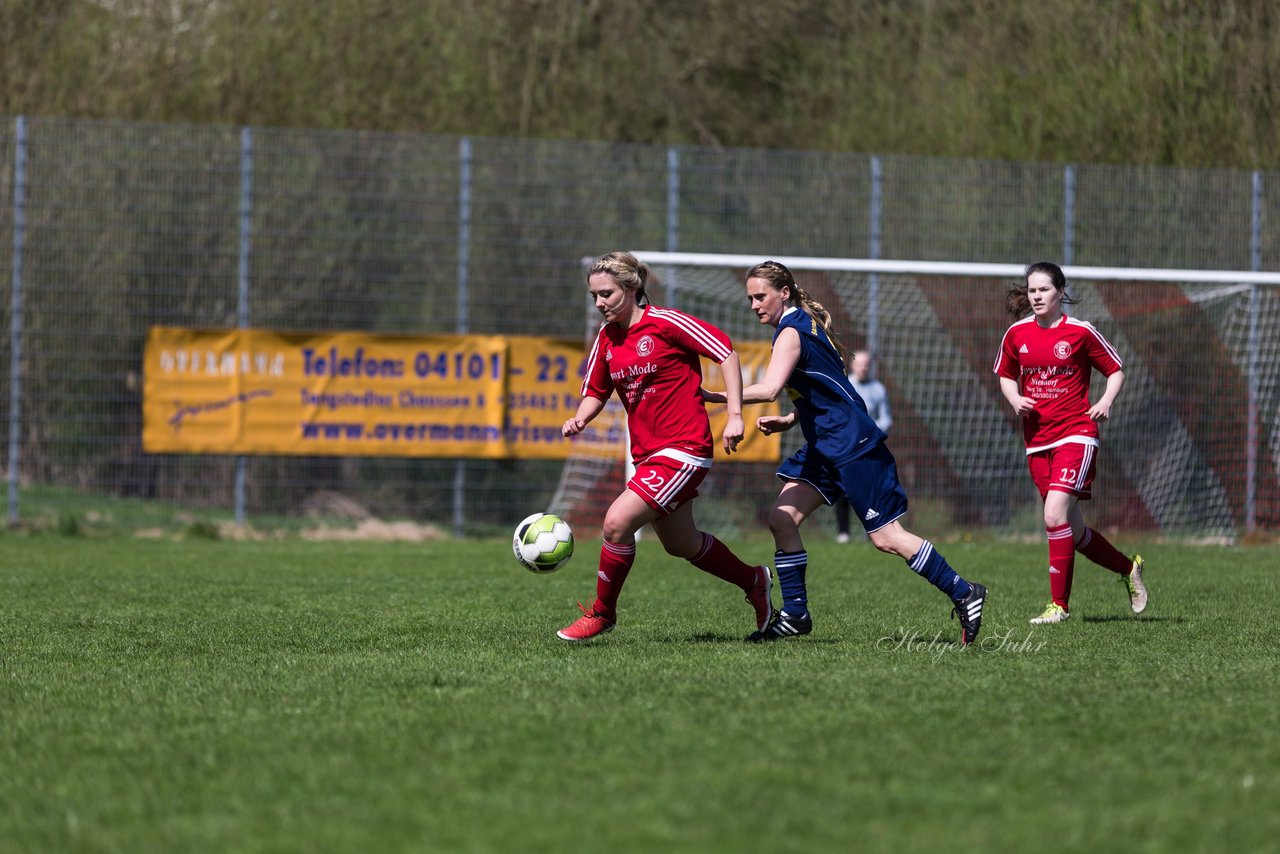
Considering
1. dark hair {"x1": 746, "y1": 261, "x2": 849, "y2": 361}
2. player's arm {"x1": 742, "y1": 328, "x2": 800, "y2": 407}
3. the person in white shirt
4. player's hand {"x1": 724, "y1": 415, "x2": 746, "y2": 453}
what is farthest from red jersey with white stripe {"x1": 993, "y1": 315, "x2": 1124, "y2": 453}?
the person in white shirt

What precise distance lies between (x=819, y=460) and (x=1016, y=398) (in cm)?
170

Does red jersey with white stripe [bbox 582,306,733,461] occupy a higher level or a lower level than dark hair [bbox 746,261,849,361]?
lower

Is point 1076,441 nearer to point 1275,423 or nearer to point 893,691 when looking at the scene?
point 893,691

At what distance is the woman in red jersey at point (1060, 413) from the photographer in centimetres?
819

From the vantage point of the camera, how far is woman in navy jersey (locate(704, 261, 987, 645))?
6.91 m

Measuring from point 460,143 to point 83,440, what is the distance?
179 inches

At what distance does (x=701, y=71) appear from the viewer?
21562 mm

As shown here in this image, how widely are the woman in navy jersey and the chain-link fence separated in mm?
7838

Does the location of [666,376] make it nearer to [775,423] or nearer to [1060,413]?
[775,423]

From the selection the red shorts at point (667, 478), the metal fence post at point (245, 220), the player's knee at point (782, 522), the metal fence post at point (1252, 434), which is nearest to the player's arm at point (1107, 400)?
the player's knee at point (782, 522)

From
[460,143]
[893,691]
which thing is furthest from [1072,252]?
[893,691]

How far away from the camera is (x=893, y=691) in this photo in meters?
5.59

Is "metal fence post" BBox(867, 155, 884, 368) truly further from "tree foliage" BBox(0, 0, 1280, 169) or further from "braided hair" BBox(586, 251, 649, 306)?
"braided hair" BBox(586, 251, 649, 306)

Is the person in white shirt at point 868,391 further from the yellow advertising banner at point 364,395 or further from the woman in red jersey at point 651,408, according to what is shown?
the woman in red jersey at point 651,408
